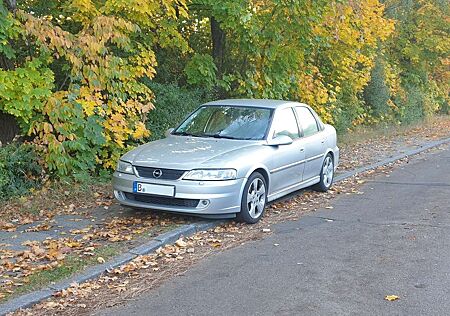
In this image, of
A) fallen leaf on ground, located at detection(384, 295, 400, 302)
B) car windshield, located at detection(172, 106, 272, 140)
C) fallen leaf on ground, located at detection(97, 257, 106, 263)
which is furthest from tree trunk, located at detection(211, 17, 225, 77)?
fallen leaf on ground, located at detection(384, 295, 400, 302)

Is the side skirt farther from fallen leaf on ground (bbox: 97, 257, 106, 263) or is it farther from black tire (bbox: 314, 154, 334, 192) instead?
fallen leaf on ground (bbox: 97, 257, 106, 263)

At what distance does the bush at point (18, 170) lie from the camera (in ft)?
28.4

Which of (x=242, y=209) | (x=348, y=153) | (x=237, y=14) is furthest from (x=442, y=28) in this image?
(x=242, y=209)

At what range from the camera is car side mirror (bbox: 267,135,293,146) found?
27.6 feet

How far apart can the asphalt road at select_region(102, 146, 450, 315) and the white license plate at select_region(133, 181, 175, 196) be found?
119 centimetres

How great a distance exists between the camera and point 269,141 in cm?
844

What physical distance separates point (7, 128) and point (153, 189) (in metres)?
3.56

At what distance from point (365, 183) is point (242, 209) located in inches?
175

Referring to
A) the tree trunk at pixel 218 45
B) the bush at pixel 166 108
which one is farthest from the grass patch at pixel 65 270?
the tree trunk at pixel 218 45

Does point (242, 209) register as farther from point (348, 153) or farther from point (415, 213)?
point (348, 153)

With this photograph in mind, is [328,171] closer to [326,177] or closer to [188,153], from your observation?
[326,177]

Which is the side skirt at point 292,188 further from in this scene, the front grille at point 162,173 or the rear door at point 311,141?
the front grille at point 162,173

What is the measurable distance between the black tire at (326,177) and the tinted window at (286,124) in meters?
1.14

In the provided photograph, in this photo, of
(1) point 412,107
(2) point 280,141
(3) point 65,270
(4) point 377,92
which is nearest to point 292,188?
(2) point 280,141
